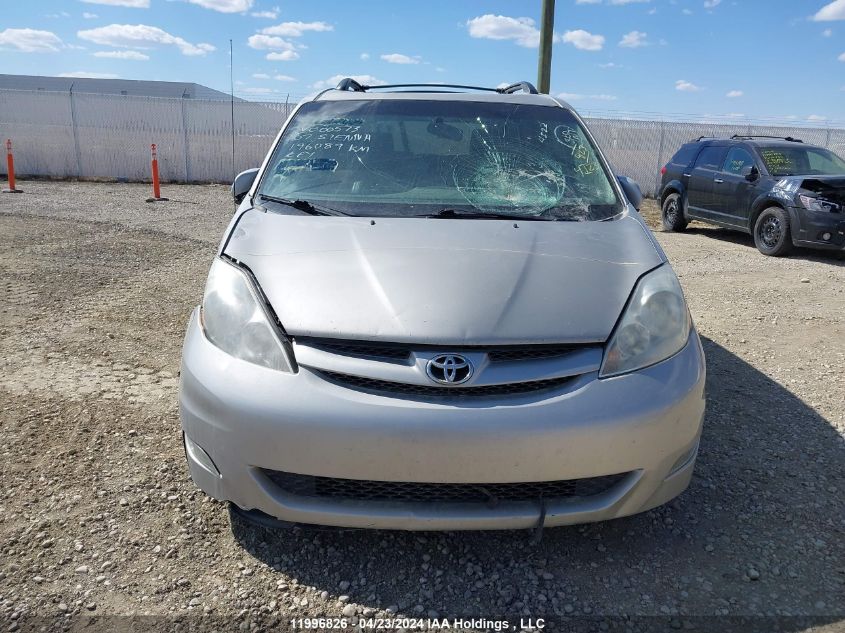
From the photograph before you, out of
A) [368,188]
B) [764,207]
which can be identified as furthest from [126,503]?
[764,207]

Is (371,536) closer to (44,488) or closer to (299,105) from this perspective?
(44,488)

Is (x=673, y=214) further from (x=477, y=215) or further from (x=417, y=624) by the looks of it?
(x=417, y=624)

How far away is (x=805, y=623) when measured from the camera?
86.3 inches

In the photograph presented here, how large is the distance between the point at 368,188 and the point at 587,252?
1155mm

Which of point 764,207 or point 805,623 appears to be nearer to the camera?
point 805,623

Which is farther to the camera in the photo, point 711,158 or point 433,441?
point 711,158

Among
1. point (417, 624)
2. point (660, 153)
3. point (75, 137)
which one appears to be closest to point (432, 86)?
point (417, 624)

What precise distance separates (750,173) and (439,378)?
30.9 ft

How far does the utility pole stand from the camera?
10.6m

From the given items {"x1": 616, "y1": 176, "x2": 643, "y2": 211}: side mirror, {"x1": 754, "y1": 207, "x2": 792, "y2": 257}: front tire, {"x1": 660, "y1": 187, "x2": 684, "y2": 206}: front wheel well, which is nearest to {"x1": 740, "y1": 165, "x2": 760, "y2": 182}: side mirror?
{"x1": 754, "y1": 207, "x2": 792, "y2": 257}: front tire

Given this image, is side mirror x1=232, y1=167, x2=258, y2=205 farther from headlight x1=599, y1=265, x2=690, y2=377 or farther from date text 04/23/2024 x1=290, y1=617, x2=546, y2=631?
date text 04/23/2024 x1=290, y1=617, x2=546, y2=631

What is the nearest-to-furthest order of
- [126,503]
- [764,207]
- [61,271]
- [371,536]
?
[371,536] < [126,503] < [61,271] < [764,207]

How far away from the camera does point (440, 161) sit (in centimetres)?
347

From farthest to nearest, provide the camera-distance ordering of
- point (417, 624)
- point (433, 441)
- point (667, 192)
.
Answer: point (667, 192)
point (417, 624)
point (433, 441)
